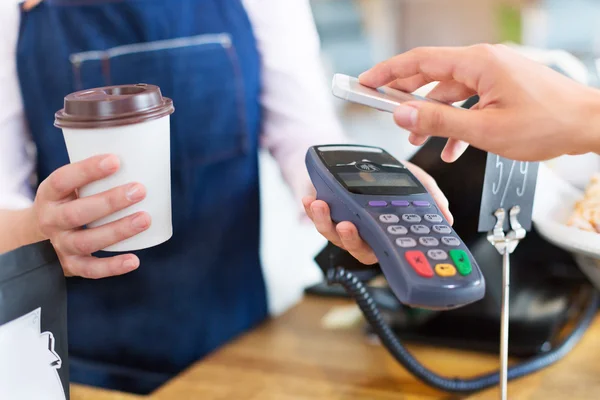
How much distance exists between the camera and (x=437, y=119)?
38cm

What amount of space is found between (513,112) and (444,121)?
0.12 feet

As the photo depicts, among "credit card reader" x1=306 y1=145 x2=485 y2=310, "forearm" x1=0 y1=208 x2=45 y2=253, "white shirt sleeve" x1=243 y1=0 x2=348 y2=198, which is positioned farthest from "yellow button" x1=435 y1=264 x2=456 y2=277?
"white shirt sleeve" x1=243 y1=0 x2=348 y2=198

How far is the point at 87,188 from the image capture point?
0.37 meters

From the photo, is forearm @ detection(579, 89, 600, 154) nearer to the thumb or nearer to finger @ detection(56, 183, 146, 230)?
the thumb

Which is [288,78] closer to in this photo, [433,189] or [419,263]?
[433,189]

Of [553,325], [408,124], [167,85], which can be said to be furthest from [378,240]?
[553,325]

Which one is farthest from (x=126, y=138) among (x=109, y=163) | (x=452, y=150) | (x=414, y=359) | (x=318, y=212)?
(x=414, y=359)

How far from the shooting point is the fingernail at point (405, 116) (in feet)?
1.26

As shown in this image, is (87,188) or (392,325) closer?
(87,188)

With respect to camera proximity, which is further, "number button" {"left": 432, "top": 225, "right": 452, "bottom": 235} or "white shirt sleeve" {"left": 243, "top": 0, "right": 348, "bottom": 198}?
"white shirt sleeve" {"left": 243, "top": 0, "right": 348, "bottom": 198}

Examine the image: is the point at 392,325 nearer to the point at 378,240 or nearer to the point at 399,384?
the point at 399,384

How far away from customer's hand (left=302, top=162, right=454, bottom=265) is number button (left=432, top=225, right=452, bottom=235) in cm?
3

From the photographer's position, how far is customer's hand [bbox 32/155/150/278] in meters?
0.36

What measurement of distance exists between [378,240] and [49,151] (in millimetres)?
247
